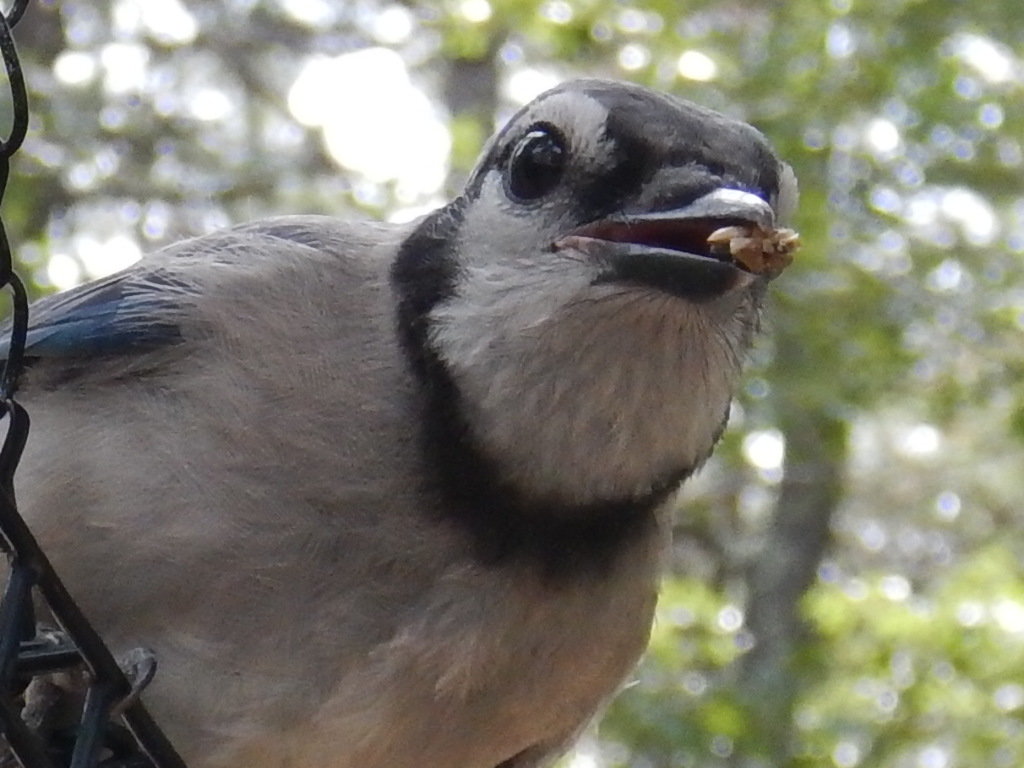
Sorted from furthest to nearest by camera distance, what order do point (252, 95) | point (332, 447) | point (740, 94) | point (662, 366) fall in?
point (252, 95) → point (740, 94) → point (332, 447) → point (662, 366)

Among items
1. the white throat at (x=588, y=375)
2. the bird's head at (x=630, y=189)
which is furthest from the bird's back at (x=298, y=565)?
the bird's head at (x=630, y=189)

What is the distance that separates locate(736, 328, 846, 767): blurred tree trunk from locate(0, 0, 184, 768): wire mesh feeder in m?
3.51

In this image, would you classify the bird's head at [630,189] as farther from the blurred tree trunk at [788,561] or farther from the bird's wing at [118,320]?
the blurred tree trunk at [788,561]

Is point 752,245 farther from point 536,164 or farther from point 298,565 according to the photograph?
point 298,565

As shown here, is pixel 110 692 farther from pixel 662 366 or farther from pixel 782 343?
pixel 782 343

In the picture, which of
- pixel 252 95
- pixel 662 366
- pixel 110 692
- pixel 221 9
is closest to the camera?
pixel 110 692

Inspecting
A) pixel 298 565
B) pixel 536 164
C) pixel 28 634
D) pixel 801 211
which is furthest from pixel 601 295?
pixel 801 211

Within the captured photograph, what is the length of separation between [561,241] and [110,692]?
77 cm


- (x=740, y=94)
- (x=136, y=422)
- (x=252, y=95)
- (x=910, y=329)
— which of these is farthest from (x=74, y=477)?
(x=252, y=95)

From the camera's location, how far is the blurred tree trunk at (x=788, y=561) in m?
5.17

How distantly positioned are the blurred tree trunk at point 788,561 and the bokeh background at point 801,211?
0.02m

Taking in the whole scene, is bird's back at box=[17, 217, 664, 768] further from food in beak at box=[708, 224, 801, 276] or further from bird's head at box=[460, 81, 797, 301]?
food in beak at box=[708, 224, 801, 276]

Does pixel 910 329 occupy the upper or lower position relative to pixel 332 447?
lower

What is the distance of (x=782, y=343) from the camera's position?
512 cm
